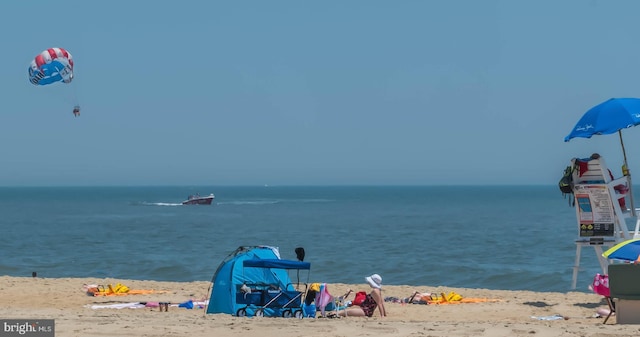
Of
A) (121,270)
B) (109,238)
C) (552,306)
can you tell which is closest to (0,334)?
(552,306)

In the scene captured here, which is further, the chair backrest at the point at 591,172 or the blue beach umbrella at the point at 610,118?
the chair backrest at the point at 591,172

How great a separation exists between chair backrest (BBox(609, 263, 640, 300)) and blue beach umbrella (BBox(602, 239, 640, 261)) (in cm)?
164

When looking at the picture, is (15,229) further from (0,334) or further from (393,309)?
(0,334)

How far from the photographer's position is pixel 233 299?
15.5 meters

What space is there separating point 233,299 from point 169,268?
696 inches

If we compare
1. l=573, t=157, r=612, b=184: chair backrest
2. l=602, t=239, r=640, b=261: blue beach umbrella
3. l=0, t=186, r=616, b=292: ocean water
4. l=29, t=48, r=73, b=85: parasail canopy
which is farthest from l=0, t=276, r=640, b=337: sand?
l=29, t=48, r=73, b=85: parasail canopy

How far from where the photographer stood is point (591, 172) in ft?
56.8

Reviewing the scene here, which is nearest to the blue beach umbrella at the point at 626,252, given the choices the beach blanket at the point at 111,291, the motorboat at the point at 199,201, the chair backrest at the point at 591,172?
the chair backrest at the point at 591,172
